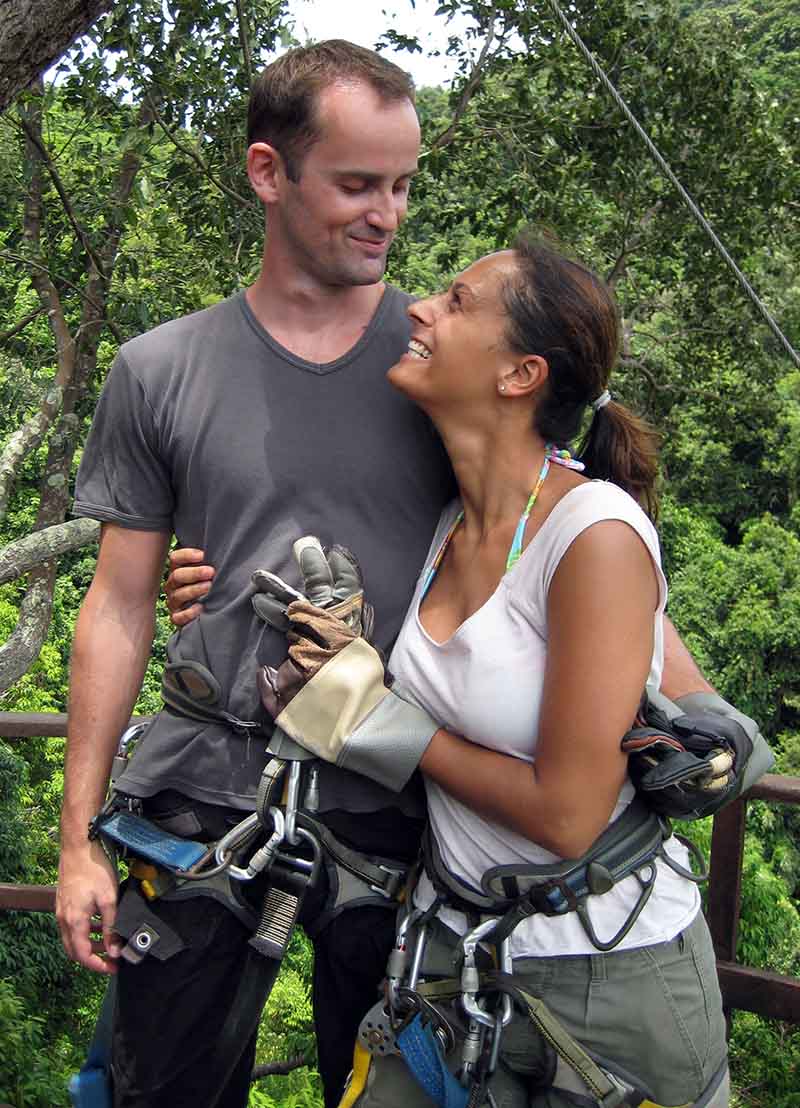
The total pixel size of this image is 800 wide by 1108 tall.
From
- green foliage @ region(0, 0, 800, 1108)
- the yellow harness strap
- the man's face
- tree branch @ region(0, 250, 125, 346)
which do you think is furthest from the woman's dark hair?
tree branch @ region(0, 250, 125, 346)

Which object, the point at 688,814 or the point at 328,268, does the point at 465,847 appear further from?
the point at 328,268

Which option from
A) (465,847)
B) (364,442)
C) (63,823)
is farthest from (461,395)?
(63,823)

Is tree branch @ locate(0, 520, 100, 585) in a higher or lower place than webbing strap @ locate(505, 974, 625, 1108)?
lower

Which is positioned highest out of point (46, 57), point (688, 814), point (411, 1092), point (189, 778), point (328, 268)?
point (46, 57)

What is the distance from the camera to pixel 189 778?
1.82m

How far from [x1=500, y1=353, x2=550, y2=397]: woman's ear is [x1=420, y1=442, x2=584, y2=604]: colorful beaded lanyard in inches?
4.1

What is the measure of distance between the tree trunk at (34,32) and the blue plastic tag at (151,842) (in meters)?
1.01

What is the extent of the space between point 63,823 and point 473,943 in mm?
686

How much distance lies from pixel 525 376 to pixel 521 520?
209 mm

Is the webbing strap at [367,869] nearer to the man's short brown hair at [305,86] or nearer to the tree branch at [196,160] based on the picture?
the man's short brown hair at [305,86]

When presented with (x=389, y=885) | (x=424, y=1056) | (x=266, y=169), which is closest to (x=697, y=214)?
(x=266, y=169)

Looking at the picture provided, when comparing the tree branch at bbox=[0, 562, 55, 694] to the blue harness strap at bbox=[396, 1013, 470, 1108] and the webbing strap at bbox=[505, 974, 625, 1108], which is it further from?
the webbing strap at bbox=[505, 974, 625, 1108]

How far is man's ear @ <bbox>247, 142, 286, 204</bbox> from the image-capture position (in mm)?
1829

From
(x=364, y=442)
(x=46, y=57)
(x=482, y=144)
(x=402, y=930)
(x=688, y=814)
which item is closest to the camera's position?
(x=46, y=57)
